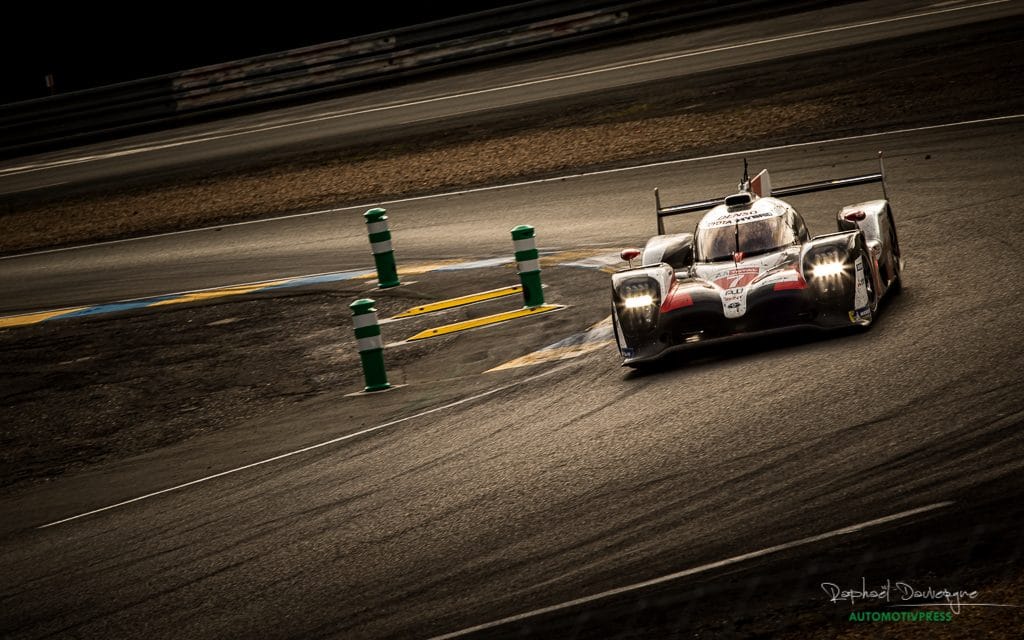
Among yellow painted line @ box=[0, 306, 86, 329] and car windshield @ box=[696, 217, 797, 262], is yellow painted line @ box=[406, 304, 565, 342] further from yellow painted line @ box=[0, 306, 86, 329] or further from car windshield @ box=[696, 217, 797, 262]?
yellow painted line @ box=[0, 306, 86, 329]

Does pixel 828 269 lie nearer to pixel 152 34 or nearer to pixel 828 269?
pixel 828 269

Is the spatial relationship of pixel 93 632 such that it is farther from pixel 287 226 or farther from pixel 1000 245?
pixel 287 226

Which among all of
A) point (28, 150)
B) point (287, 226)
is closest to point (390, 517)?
point (287, 226)

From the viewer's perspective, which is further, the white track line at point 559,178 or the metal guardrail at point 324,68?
the metal guardrail at point 324,68

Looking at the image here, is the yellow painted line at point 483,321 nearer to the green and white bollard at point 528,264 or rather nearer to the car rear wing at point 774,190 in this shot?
the green and white bollard at point 528,264

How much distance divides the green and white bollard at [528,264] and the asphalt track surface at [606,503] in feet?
7.11

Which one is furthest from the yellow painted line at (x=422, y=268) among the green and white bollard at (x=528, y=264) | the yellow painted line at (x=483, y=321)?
the green and white bollard at (x=528, y=264)

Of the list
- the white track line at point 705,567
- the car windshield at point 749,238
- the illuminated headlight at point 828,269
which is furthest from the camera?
the car windshield at point 749,238

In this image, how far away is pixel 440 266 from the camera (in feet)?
54.1

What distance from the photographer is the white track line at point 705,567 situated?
20.6 feet

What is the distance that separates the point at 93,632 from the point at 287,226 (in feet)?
44.8

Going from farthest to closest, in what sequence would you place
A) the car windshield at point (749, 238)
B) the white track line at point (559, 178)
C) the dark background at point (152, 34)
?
the dark background at point (152, 34) < the white track line at point (559, 178) < the car windshield at point (749, 238)

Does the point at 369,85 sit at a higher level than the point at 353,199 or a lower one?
higher

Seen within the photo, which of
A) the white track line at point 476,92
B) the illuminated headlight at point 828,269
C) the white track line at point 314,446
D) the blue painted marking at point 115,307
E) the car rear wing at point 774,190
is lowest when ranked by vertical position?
the white track line at point 314,446
